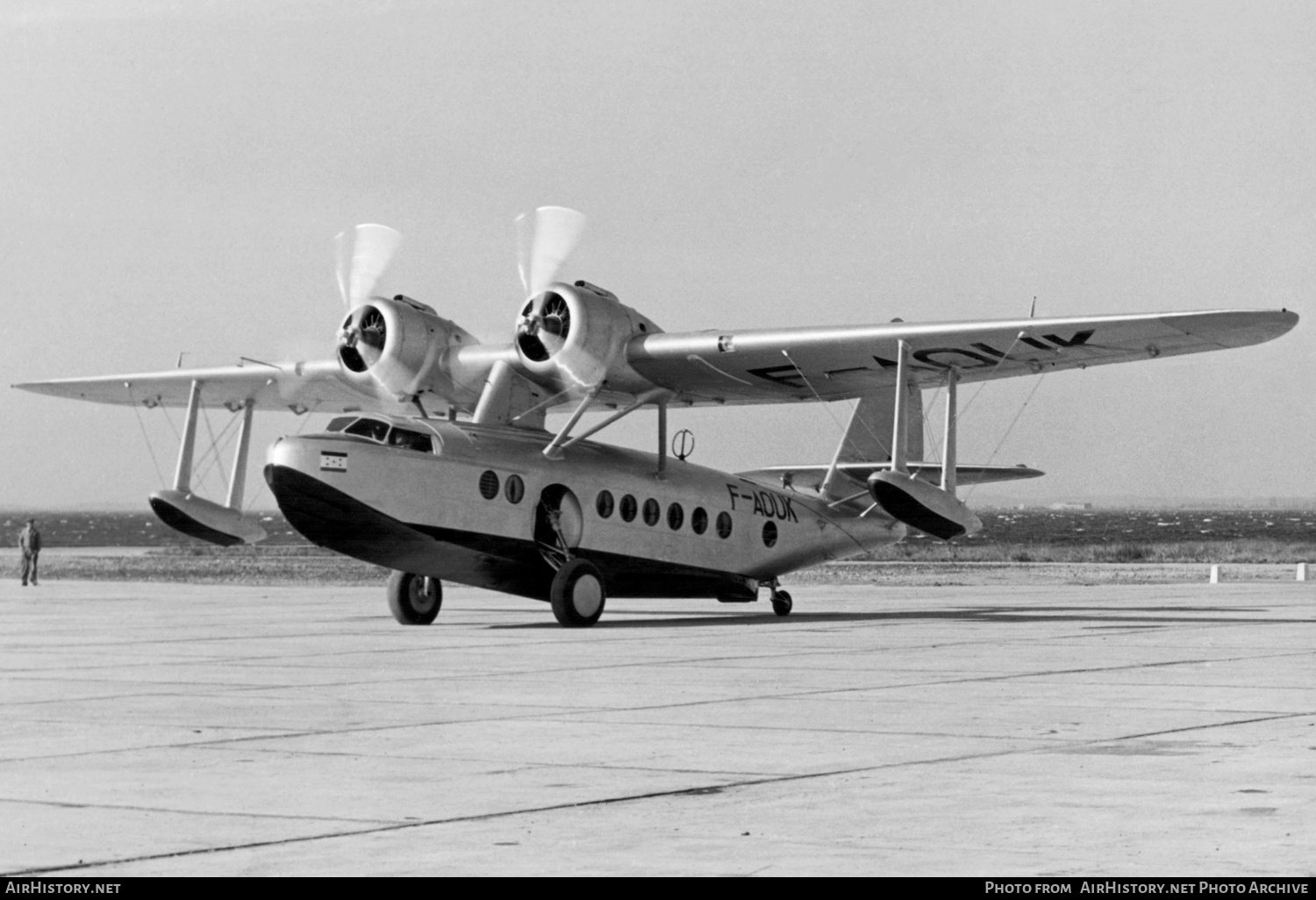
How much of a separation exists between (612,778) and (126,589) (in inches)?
1210

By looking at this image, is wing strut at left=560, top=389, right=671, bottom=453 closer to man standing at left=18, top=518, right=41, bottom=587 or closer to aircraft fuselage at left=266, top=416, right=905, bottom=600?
aircraft fuselage at left=266, top=416, right=905, bottom=600

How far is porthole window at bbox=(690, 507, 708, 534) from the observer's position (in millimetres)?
25844

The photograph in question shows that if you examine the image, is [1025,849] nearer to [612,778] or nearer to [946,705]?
[612,778]

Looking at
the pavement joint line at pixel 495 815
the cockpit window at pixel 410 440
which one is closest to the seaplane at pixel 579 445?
the cockpit window at pixel 410 440

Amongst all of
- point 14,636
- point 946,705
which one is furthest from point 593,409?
point 946,705

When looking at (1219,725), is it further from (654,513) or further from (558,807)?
(654,513)

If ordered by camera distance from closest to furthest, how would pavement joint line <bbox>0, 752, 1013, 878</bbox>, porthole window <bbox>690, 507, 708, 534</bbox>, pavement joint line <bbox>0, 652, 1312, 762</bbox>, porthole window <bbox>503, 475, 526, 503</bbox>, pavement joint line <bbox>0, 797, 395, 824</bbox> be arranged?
pavement joint line <bbox>0, 752, 1013, 878</bbox> → pavement joint line <bbox>0, 797, 395, 824</bbox> → pavement joint line <bbox>0, 652, 1312, 762</bbox> → porthole window <bbox>503, 475, 526, 503</bbox> → porthole window <bbox>690, 507, 708, 534</bbox>

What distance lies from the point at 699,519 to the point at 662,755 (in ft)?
54.3

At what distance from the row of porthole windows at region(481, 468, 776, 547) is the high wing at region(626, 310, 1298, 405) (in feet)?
6.11

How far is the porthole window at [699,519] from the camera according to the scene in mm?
25844

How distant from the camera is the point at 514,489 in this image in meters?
23.0

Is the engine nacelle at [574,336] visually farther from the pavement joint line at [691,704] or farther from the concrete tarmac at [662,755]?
the pavement joint line at [691,704]

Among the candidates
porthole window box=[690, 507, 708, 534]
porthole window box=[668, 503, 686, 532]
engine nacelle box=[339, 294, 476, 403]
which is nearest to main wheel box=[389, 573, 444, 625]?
engine nacelle box=[339, 294, 476, 403]

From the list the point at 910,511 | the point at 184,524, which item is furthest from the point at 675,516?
the point at 184,524
